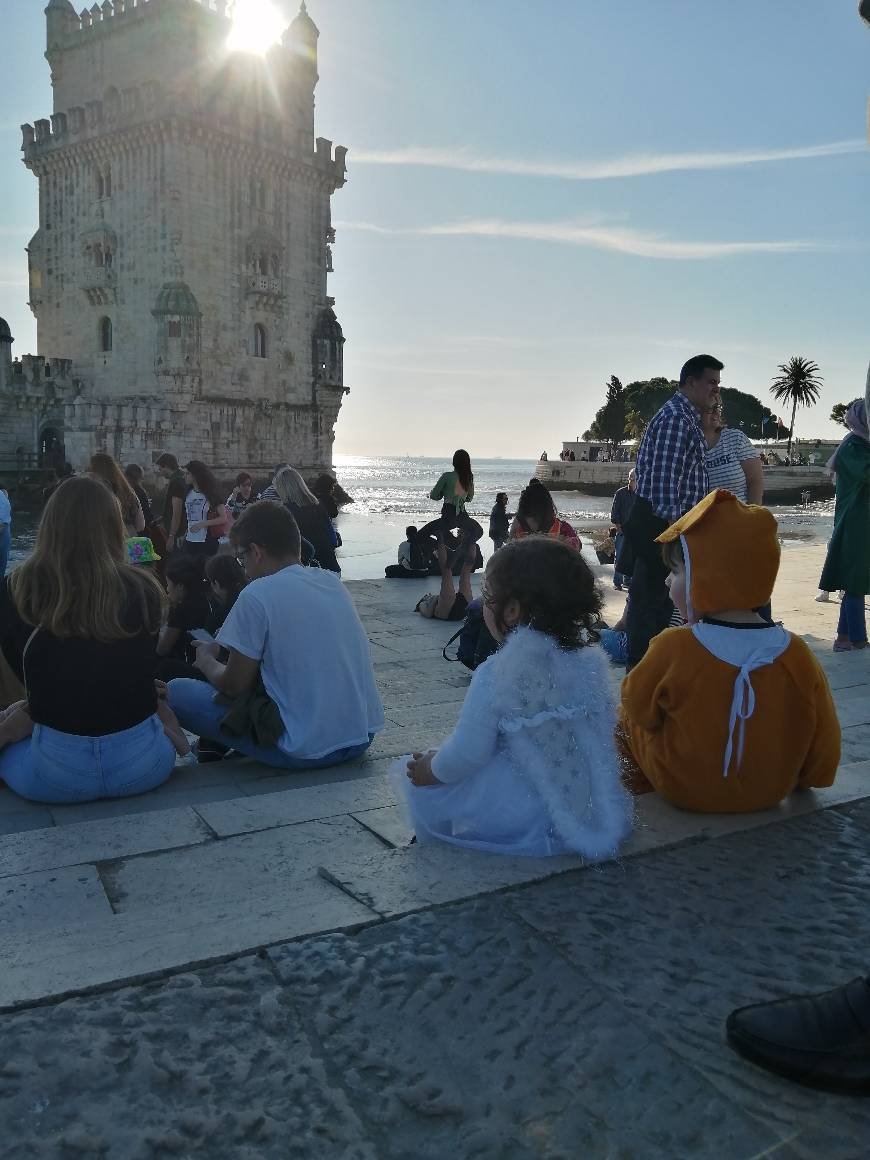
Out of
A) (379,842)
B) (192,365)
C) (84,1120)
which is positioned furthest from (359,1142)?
(192,365)

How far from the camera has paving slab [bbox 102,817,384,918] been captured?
8.33 feet

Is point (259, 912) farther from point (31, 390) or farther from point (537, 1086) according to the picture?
point (31, 390)

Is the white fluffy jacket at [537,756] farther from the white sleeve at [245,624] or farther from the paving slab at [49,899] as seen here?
the white sleeve at [245,624]

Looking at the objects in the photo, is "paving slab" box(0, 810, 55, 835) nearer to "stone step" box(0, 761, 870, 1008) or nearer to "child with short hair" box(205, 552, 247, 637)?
"stone step" box(0, 761, 870, 1008)

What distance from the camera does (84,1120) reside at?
170cm

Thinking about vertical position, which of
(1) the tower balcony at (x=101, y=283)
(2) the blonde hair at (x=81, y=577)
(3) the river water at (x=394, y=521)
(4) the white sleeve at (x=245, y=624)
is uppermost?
(1) the tower balcony at (x=101, y=283)

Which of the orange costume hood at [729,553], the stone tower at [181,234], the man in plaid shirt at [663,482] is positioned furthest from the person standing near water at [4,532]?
the stone tower at [181,234]

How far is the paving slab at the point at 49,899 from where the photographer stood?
7.95ft

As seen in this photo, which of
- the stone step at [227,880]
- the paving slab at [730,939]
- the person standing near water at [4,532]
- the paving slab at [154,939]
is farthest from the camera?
the person standing near water at [4,532]

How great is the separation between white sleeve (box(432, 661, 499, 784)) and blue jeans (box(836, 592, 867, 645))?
199 inches

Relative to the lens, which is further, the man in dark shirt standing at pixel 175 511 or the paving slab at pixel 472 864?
the man in dark shirt standing at pixel 175 511

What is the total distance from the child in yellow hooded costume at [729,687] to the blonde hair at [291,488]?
515cm

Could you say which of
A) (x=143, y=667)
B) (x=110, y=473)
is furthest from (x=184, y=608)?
(x=110, y=473)

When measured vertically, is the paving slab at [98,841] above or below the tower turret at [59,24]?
below
